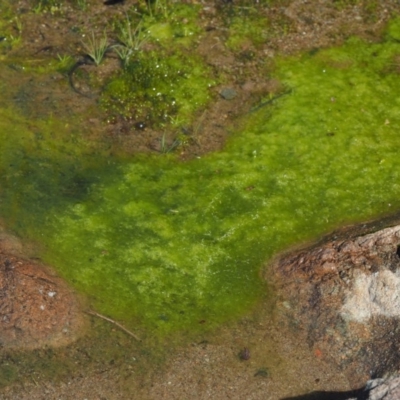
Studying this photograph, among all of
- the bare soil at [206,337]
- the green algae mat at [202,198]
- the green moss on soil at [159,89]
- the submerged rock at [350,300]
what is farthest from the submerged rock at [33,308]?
the green moss on soil at [159,89]

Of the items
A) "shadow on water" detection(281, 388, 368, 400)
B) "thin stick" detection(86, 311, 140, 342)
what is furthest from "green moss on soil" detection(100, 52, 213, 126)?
"shadow on water" detection(281, 388, 368, 400)

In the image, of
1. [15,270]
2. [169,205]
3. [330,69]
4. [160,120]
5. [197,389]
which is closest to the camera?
[197,389]

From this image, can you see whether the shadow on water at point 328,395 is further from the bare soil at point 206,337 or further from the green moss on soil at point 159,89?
the green moss on soil at point 159,89

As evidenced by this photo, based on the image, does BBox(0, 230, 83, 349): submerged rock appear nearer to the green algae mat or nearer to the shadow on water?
the green algae mat

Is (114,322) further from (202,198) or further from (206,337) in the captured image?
(202,198)

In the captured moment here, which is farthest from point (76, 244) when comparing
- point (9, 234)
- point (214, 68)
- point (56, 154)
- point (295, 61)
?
point (295, 61)

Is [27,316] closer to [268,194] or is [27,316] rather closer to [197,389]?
[197,389]

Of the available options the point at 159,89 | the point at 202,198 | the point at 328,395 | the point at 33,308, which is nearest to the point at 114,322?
the point at 33,308

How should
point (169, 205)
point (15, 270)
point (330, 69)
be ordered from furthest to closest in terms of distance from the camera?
1. point (330, 69)
2. point (169, 205)
3. point (15, 270)
